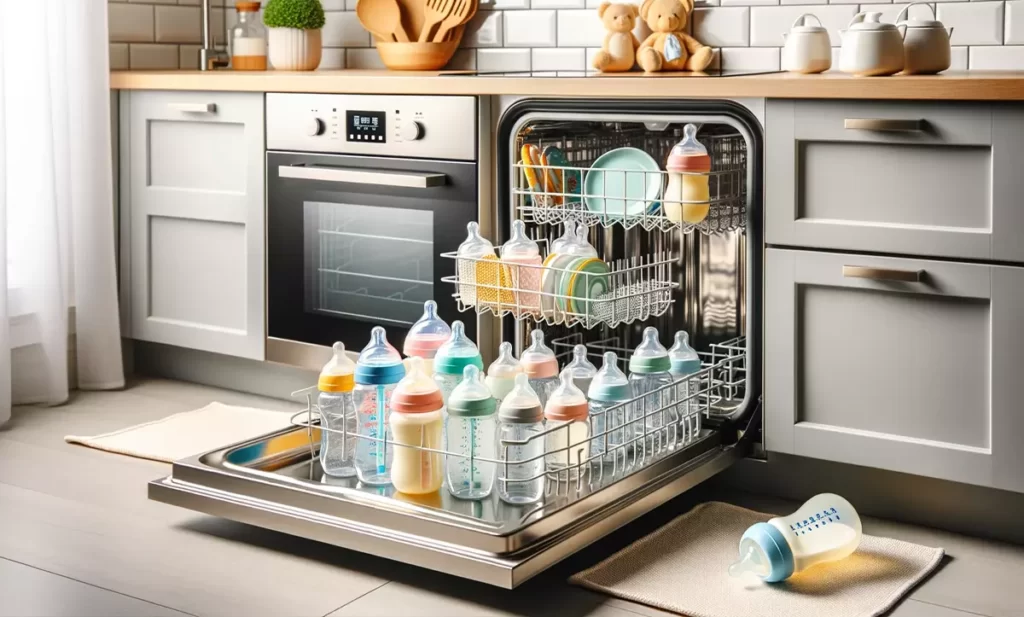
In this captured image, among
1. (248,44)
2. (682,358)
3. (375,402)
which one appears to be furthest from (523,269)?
(248,44)

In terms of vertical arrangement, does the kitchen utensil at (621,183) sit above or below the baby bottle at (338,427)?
above

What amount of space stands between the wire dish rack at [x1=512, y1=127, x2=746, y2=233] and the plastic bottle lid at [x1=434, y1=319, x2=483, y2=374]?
0.45 metres

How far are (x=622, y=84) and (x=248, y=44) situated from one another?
5.61ft

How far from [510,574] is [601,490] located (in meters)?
0.34

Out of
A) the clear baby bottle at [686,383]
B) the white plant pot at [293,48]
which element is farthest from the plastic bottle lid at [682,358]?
the white plant pot at [293,48]

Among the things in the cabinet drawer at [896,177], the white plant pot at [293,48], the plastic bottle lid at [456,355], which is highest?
the white plant pot at [293,48]

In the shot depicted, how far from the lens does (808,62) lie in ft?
8.65

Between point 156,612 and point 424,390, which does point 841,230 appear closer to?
point 424,390

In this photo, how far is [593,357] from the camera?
10.9ft

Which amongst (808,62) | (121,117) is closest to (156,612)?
(808,62)

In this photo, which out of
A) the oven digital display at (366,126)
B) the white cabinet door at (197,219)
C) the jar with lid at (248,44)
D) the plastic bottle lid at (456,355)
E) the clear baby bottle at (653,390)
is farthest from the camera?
the jar with lid at (248,44)

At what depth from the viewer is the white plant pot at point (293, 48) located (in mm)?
3842

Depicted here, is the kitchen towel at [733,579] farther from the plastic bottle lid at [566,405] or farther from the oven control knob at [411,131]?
the oven control knob at [411,131]

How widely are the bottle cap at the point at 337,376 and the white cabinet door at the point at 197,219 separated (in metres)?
1.11
